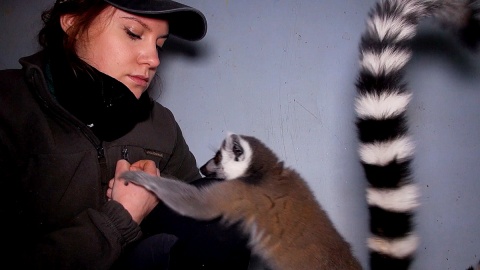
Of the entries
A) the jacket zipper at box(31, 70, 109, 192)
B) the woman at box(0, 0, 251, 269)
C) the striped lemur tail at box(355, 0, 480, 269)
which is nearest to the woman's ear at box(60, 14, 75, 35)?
the woman at box(0, 0, 251, 269)

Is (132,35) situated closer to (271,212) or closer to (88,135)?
(88,135)

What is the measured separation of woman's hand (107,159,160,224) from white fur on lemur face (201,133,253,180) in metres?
0.47

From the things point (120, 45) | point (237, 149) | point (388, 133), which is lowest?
point (237, 149)

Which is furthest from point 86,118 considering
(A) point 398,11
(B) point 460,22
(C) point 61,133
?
(B) point 460,22

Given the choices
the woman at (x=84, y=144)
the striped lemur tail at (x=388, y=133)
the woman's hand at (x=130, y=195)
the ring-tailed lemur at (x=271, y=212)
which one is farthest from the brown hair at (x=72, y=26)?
the striped lemur tail at (x=388, y=133)

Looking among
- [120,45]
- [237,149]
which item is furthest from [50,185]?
Result: [237,149]

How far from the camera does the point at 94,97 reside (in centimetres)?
153

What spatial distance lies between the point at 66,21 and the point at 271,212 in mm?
1248

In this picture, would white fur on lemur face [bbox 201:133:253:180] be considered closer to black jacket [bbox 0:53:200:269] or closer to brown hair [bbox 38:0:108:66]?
black jacket [bbox 0:53:200:269]

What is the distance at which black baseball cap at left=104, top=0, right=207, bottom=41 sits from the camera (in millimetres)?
1528

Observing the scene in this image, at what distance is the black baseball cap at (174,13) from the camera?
1.53 meters

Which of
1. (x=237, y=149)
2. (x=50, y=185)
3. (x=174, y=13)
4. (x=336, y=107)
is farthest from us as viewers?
(x=336, y=107)

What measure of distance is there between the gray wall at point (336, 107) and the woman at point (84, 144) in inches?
24.3

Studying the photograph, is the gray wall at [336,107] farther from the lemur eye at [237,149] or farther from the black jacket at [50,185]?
the black jacket at [50,185]
